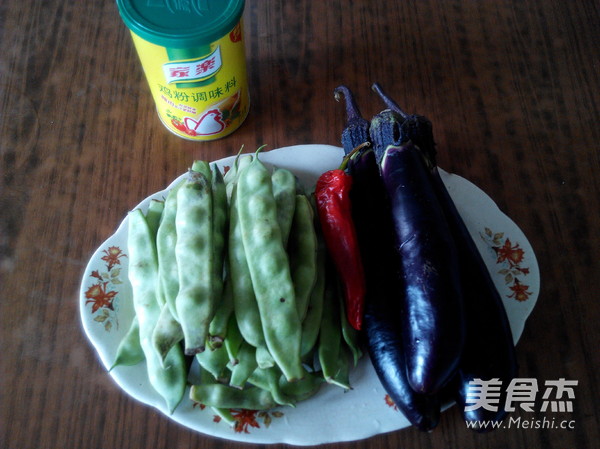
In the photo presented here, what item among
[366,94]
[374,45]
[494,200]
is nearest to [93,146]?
[366,94]

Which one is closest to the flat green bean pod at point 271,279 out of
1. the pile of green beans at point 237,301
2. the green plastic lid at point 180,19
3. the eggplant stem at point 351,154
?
the pile of green beans at point 237,301

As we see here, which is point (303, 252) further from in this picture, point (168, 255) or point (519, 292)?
point (519, 292)

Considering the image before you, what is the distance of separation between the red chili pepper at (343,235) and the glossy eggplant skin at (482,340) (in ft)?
0.69

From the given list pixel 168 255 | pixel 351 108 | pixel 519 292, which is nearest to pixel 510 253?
pixel 519 292

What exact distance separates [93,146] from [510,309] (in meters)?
1.18

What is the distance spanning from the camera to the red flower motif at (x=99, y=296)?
1133mm

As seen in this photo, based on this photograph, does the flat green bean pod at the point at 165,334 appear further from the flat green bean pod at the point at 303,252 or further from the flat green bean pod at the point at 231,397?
the flat green bean pod at the point at 303,252

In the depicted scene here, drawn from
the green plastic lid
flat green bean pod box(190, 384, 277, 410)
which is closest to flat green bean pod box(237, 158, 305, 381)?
flat green bean pod box(190, 384, 277, 410)

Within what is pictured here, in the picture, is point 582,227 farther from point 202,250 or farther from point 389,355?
point 202,250

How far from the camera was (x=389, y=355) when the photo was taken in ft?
3.24

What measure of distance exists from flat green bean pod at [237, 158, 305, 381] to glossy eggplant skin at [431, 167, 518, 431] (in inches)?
12.4

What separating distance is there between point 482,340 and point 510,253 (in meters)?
0.32

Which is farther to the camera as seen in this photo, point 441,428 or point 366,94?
point 366,94

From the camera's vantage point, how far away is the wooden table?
1.13 m
